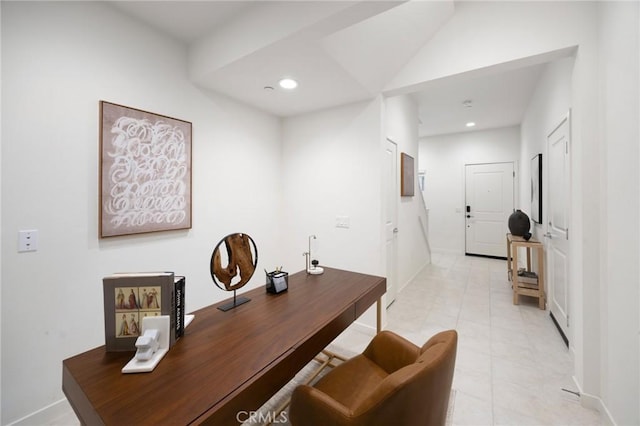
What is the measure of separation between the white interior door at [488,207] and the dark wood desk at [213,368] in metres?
5.48

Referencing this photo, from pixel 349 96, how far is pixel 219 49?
1.22m

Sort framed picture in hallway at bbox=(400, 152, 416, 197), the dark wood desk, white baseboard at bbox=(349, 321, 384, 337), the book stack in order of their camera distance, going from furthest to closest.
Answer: framed picture in hallway at bbox=(400, 152, 416, 197)
white baseboard at bbox=(349, 321, 384, 337)
the book stack
the dark wood desk

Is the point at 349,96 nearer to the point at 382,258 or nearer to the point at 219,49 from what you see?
the point at 219,49

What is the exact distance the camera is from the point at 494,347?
238 centimetres

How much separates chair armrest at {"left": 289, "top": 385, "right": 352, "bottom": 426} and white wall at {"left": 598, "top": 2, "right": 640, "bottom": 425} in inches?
58.2

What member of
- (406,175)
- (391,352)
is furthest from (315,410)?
(406,175)

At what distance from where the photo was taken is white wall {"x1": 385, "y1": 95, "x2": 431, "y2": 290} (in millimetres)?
3422

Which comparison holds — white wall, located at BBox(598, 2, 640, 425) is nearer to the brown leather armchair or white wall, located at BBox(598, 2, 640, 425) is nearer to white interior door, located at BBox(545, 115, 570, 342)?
white interior door, located at BBox(545, 115, 570, 342)

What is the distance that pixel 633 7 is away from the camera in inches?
49.8

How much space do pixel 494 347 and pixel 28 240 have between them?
349cm

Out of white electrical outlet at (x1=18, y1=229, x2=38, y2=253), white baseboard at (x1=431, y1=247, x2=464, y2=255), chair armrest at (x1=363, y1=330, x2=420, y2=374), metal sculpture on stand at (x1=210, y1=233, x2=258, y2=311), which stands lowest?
white baseboard at (x1=431, y1=247, x2=464, y2=255)

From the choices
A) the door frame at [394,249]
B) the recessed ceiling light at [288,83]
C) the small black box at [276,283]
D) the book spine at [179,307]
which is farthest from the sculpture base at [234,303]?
the door frame at [394,249]

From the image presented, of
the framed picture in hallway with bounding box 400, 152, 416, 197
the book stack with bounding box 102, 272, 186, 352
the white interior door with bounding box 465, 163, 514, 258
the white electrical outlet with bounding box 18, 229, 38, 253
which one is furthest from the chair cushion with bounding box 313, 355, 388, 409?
the white interior door with bounding box 465, 163, 514, 258

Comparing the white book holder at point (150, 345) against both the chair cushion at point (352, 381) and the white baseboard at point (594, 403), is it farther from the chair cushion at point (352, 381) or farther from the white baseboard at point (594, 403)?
A: the white baseboard at point (594, 403)
